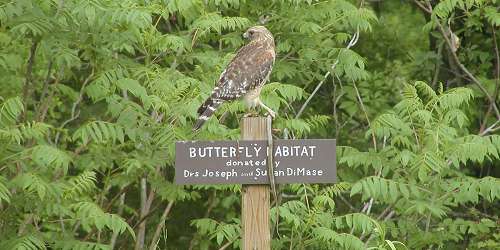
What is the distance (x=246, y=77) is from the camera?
575cm

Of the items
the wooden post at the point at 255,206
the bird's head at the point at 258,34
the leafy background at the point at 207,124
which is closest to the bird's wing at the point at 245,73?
the bird's head at the point at 258,34

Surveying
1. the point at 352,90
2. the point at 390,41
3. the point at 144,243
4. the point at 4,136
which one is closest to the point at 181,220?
the point at 144,243

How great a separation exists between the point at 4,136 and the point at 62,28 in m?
0.92

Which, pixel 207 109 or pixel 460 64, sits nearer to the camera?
pixel 207 109

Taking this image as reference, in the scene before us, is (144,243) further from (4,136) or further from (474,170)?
(474,170)

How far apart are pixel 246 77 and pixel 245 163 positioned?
1.33 m

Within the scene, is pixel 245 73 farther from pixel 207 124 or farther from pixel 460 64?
pixel 460 64

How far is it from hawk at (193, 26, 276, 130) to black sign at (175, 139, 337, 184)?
0.76m

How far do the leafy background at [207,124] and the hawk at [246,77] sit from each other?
0.37 meters

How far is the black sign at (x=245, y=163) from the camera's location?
14.8 feet

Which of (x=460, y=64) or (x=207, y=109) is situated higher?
(x=460, y=64)

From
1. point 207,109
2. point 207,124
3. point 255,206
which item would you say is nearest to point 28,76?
point 207,124

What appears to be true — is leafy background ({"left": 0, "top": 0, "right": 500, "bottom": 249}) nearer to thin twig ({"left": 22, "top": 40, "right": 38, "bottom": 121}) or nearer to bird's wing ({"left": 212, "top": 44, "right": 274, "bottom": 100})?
thin twig ({"left": 22, "top": 40, "right": 38, "bottom": 121})

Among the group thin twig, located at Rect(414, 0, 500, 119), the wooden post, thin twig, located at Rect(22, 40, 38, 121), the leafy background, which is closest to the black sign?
the wooden post
